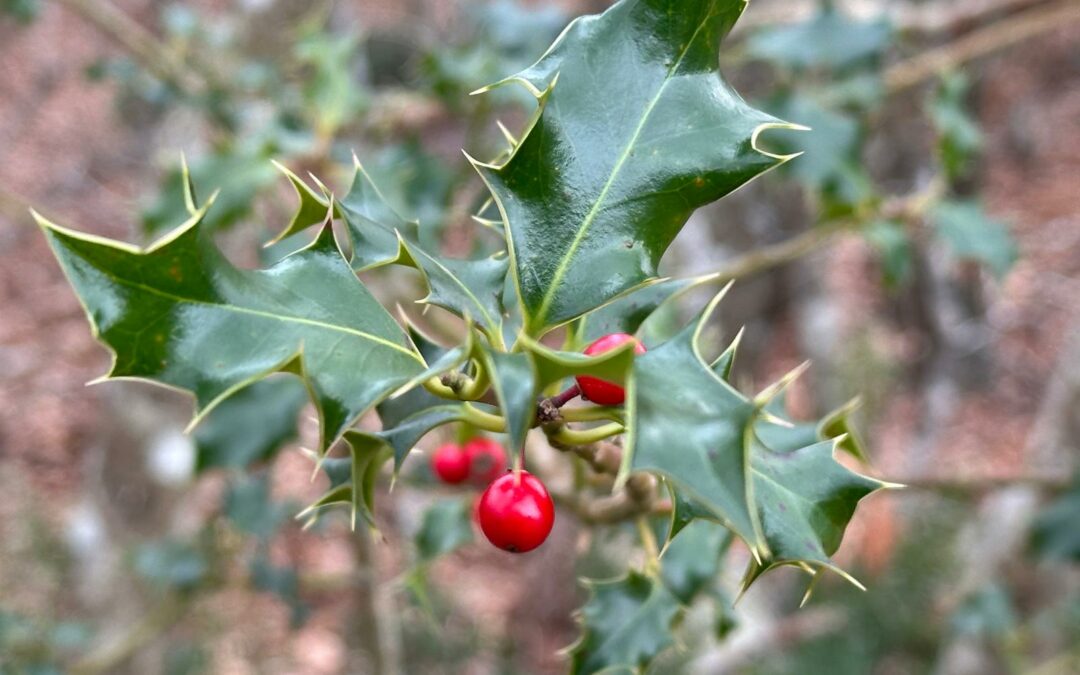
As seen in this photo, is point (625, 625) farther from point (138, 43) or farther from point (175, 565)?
point (138, 43)

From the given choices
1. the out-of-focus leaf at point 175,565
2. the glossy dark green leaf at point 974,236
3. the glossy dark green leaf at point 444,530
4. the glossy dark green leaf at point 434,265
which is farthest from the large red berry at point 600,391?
the out-of-focus leaf at point 175,565

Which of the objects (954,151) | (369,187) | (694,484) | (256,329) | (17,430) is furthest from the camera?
(17,430)

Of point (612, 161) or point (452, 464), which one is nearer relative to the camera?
point (612, 161)

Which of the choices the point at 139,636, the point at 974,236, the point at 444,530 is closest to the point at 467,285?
the point at 444,530

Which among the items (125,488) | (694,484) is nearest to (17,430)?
(125,488)

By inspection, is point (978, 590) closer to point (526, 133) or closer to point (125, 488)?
point (526, 133)

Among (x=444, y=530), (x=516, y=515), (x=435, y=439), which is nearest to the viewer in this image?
(x=516, y=515)

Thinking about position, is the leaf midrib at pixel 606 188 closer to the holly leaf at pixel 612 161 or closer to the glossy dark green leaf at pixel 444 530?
the holly leaf at pixel 612 161

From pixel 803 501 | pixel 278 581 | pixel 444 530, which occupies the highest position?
pixel 803 501
